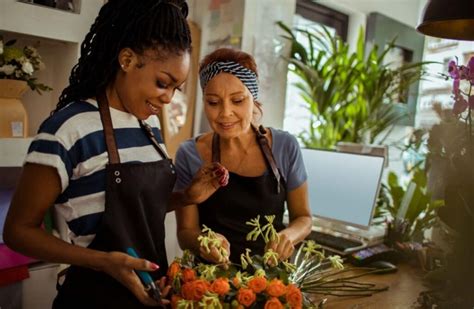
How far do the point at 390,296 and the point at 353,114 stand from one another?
1491 mm

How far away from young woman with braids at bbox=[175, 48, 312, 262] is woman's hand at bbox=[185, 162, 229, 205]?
0.16 metres

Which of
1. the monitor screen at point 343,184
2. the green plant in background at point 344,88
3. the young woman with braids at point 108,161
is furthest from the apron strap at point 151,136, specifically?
the green plant in background at point 344,88

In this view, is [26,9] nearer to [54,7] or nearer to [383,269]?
[54,7]

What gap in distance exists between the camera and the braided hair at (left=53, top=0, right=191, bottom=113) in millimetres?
948

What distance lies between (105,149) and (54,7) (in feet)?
3.00

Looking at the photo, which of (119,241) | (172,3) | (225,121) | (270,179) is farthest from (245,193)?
(172,3)

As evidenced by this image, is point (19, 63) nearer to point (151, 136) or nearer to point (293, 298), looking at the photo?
point (151, 136)

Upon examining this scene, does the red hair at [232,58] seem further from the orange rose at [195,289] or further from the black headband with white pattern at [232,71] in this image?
the orange rose at [195,289]

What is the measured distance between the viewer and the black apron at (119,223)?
36.4 inches

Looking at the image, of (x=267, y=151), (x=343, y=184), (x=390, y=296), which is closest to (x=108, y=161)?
(x=267, y=151)

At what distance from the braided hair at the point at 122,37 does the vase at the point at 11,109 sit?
1.96 feet

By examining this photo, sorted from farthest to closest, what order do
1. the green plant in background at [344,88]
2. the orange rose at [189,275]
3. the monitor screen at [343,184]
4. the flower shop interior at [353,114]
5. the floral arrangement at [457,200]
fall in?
1. the green plant in background at [344,88]
2. the monitor screen at [343,184]
3. the flower shop interior at [353,114]
4. the orange rose at [189,275]
5. the floral arrangement at [457,200]

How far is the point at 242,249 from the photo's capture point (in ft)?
4.52

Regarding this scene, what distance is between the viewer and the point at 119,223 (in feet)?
3.07
